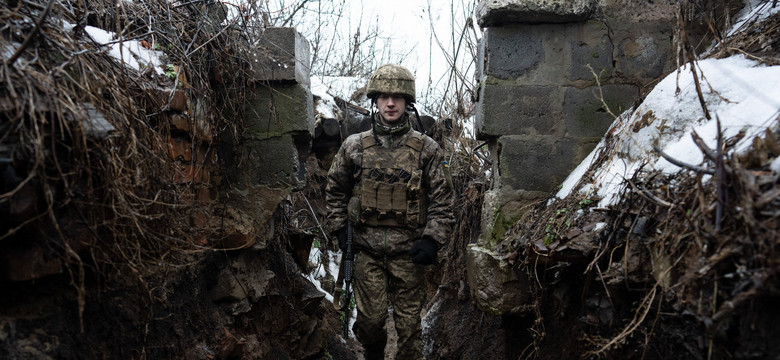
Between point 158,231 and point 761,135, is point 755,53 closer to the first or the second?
point 761,135

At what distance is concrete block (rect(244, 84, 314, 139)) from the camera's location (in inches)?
148

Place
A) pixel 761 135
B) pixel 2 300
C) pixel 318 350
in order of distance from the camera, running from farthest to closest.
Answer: pixel 318 350, pixel 761 135, pixel 2 300

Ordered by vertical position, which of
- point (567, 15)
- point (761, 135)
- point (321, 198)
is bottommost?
point (321, 198)

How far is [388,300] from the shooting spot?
3.90m

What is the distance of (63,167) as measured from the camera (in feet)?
5.76

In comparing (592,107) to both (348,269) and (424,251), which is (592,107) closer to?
(424,251)

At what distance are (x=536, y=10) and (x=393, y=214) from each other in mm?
1638

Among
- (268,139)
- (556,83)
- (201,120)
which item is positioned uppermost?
(556,83)

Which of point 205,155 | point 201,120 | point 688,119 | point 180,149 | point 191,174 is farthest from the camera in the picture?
point 205,155

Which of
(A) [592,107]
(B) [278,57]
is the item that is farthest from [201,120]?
(A) [592,107]

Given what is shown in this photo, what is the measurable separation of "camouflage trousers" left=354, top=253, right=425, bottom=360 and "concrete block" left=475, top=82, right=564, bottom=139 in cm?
113

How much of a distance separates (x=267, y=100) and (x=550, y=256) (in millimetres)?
2180

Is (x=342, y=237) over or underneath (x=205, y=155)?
underneath

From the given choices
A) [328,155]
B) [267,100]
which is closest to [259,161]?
[267,100]
